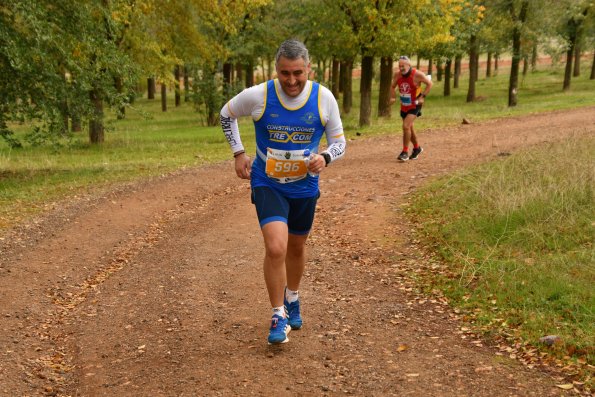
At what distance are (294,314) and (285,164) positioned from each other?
1395mm

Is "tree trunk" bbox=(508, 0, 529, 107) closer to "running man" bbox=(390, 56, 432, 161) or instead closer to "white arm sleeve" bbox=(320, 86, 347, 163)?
"running man" bbox=(390, 56, 432, 161)

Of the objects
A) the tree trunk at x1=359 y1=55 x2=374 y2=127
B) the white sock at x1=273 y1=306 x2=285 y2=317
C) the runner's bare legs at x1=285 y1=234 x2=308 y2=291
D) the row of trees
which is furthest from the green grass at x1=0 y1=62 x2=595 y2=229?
the white sock at x1=273 y1=306 x2=285 y2=317

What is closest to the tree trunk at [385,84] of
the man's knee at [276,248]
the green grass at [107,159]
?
the green grass at [107,159]

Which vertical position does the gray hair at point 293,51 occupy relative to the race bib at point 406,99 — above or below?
above

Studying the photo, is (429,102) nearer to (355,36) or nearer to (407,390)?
(355,36)

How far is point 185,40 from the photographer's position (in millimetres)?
23188

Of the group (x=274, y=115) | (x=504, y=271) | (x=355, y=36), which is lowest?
(x=504, y=271)

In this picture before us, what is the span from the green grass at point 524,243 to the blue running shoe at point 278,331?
1747 mm

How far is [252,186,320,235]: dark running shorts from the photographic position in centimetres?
521

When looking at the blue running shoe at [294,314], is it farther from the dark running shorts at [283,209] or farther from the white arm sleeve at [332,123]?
the white arm sleeve at [332,123]

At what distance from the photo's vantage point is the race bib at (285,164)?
5.17 metres

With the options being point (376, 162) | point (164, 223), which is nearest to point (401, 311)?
point (164, 223)

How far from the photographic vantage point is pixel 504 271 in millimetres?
6738

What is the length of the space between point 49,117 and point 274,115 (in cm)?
1084
